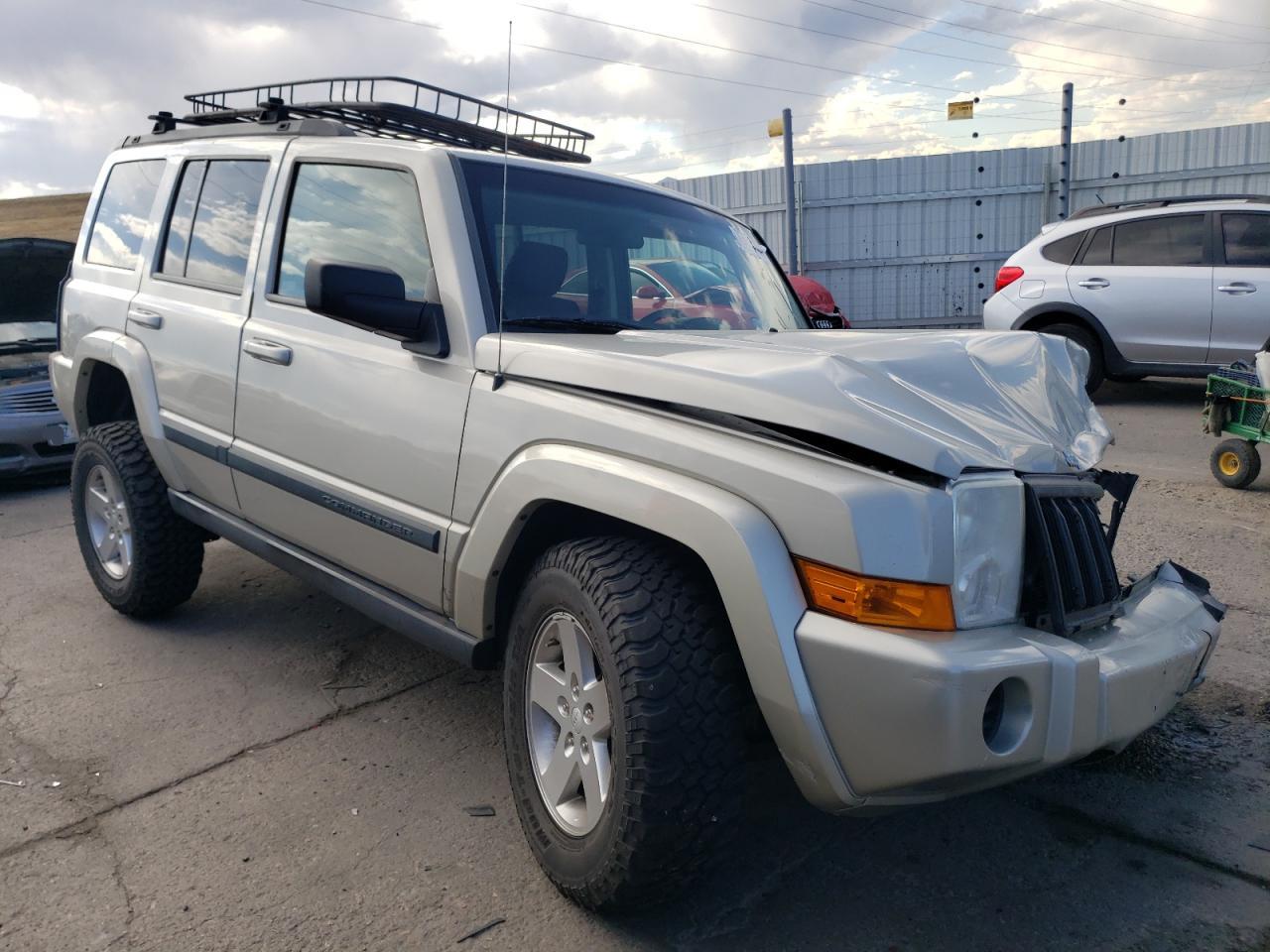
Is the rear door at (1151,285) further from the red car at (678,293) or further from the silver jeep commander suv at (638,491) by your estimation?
the red car at (678,293)

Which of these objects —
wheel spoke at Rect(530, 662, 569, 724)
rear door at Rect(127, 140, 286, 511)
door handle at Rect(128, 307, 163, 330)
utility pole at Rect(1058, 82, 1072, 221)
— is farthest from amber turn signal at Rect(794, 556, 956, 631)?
utility pole at Rect(1058, 82, 1072, 221)

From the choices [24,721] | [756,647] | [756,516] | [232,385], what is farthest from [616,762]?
[24,721]

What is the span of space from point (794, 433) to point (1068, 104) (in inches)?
538

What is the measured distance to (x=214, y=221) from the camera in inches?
155

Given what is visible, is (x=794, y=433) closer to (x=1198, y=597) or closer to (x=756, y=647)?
(x=756, y=647)

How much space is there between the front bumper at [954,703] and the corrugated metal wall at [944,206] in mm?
13631

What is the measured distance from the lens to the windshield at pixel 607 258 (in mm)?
2963

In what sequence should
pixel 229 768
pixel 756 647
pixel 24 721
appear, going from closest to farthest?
pixel 756 647
pixel 229 768
pixel 24 721

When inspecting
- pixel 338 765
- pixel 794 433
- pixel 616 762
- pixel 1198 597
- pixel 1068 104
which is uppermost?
pixel 1068 104

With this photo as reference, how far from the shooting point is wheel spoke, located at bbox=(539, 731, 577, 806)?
2.43m

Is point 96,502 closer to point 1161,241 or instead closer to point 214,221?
point 214,221

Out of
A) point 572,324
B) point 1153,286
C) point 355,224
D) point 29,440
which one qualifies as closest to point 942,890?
point 572,324

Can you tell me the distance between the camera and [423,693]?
12.1 feet

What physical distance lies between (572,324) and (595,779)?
131 centimetres
